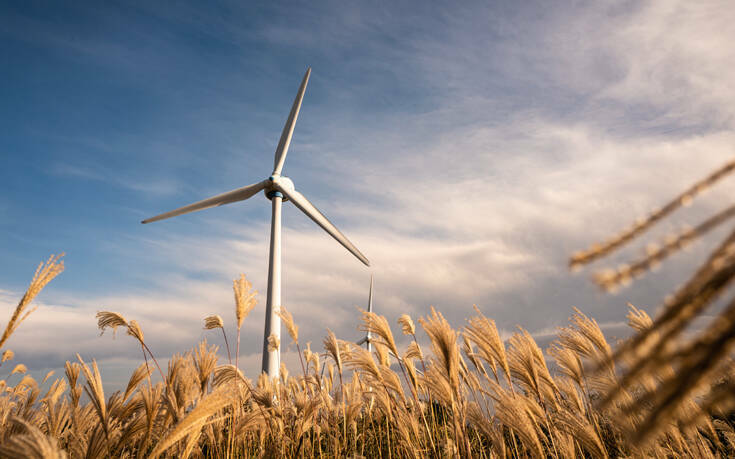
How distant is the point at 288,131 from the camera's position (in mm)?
23656

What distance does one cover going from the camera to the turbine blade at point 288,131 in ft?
75.8

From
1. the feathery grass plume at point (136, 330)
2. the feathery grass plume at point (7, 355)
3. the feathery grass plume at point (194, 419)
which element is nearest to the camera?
the feathery grass plume at point (194, 419)

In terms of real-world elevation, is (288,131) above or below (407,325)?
above

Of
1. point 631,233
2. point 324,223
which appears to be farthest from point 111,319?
point 324,223

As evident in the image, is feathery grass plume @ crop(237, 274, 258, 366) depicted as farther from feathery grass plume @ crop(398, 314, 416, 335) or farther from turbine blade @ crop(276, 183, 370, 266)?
turbine blade @ crop(276, 183, 370, 266)

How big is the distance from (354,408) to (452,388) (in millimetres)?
3111

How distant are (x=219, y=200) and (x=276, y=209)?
3.39m

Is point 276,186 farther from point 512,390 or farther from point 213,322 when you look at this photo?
point 512,390

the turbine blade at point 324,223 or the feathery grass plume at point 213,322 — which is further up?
the turbine blade at point 324,223

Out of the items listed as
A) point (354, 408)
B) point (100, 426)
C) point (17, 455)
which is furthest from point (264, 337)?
point (17, 455)

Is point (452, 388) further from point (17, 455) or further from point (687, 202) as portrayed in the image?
point (687, 202)

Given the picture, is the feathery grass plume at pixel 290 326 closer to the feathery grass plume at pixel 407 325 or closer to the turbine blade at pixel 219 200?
the feathery grass plume at pixel 407 325

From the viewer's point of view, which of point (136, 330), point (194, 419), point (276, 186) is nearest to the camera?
point (194, 419)

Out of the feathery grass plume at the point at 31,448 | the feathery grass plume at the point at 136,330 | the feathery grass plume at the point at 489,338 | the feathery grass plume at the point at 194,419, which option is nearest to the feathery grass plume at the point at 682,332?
the feathery grass plume at the point at 31,448
